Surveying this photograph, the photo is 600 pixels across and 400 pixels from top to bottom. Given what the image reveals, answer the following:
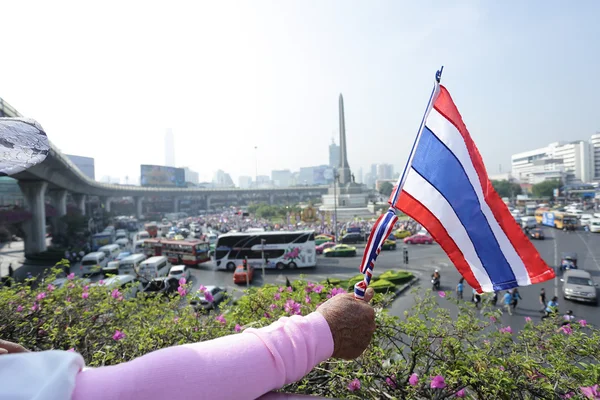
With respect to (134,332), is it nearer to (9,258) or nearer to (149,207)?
(9,258)

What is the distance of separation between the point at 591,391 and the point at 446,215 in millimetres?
941

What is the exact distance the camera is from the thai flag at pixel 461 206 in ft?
5.45

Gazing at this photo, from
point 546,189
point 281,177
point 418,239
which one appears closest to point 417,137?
point 418,239

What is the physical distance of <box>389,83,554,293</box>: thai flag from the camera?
166cm

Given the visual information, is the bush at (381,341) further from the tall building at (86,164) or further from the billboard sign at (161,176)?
the tall building at (86,164)

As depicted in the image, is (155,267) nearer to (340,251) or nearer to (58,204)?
(340,251)

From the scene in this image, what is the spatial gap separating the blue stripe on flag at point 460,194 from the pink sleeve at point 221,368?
106 centimetres

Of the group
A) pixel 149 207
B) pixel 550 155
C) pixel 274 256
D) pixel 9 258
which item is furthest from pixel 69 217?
pixel 550 155

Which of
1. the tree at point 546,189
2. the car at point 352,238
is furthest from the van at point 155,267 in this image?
the tree at point 546,189

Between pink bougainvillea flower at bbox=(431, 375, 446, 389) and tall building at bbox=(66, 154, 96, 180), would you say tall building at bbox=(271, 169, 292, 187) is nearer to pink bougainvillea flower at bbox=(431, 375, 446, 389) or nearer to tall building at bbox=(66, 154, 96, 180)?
tall building at bbox=(66, 154, 96, 180)

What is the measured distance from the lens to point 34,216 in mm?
19281

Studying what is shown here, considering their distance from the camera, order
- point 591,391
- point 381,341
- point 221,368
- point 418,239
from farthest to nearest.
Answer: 1. point 418,239
2. point 381,341
3. point 591,391
4. point 221,368

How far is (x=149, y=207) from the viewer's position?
61.2 m

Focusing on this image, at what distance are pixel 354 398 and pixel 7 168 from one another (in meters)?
1.72
